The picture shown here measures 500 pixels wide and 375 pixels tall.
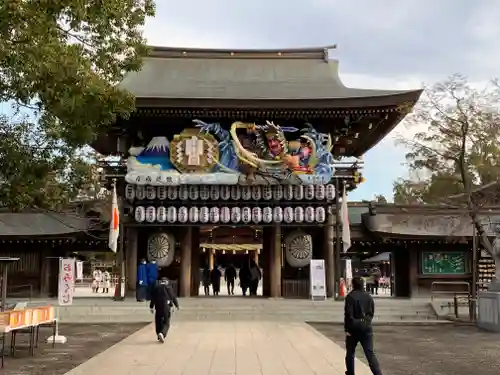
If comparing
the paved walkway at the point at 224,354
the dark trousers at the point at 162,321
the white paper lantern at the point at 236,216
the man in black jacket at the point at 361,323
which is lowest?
the paved walkway at the point at 224,354

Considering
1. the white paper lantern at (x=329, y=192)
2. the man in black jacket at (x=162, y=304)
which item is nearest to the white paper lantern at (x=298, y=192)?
the white paper lantern at (x=329, y=192)

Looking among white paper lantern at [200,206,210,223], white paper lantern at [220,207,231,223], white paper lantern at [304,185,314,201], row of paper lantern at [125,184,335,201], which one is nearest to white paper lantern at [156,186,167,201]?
row of paper lantern at [125,184,335,201]

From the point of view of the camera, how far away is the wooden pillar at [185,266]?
25484 mm

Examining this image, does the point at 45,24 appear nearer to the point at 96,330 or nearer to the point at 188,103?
the point at 96,330

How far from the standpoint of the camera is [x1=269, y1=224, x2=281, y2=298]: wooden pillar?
25.6 meters

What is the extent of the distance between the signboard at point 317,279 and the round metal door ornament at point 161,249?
19.9ft

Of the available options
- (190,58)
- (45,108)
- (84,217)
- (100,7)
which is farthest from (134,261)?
(100,7)

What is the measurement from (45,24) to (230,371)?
261 inches

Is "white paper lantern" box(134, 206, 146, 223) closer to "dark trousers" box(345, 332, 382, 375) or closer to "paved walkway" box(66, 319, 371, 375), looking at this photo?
"paved walkway" box(66, 319, 371, 375)

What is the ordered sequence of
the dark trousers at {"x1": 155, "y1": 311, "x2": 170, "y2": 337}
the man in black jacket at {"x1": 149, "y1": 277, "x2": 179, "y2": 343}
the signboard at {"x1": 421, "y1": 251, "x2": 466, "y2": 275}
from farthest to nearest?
1. the signboard at {"x1": 421, "y1": 251, "x2": 466, "y2": 275}
2. the dark trousers at {"x1": 155, "y1": 311, "x2": 170, "y2": 337}
3. the man in black jacket at {"x1": 149, "y1": 277, "x2": 179, "y2": 343}

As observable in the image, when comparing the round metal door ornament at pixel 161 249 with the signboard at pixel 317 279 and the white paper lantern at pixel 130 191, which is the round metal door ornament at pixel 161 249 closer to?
the white paper lantern at pixel 130 191

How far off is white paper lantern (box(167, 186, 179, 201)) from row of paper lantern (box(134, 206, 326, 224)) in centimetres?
47

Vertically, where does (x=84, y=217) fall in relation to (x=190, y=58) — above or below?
below

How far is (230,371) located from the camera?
11.0m
